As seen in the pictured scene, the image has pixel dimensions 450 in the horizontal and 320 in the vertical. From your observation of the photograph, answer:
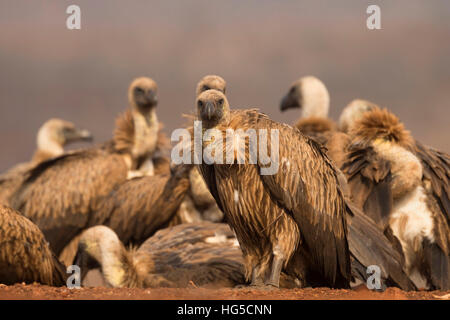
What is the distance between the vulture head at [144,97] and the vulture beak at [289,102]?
225 cm

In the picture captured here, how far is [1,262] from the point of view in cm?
696

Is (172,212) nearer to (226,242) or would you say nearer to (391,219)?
(226,242)

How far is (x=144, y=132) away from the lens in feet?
38.3

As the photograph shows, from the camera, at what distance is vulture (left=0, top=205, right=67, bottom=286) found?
22.9 ft

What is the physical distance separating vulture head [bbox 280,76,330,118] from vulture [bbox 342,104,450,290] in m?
4.58

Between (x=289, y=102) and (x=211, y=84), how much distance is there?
630cm

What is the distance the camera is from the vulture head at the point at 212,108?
6223 millimetres

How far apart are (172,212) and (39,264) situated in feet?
10.6

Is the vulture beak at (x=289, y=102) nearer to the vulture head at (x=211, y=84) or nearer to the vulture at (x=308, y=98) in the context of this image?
the vulture at (x=308, y=98)

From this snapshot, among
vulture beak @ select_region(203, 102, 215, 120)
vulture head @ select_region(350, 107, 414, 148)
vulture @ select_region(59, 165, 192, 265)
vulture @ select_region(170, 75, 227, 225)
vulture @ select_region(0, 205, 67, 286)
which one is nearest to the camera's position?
vulture beak @ select_region(203, 102, 215, 120)

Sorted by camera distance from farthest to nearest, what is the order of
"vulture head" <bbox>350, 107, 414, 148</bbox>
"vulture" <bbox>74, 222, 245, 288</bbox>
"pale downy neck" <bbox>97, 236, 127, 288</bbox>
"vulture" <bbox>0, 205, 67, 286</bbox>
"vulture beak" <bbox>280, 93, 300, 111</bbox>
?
"vulture beak" <bbox>280, 93, 300, 111</bbox>
"pale downy neck" <bbox>97, 236, 127, 288</bbox>
"vulture head" <bbox>350, 107, 414, 148</bbox>
"vulture" <bbox>74, 222, 245, 288</bbox>
"vulture" <bbox>0, 205, 67, 286</bbox>

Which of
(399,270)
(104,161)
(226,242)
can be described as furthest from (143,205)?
(399,270)

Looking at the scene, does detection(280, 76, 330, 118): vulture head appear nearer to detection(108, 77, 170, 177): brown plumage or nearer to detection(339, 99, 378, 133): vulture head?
detection(339, 99, 378, 133): vulture head

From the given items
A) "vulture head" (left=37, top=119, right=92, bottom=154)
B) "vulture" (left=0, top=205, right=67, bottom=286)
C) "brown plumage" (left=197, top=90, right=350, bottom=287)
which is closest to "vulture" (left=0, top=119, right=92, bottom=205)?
"vulture head" (left=37, top=119, right=92, bottom=154)
